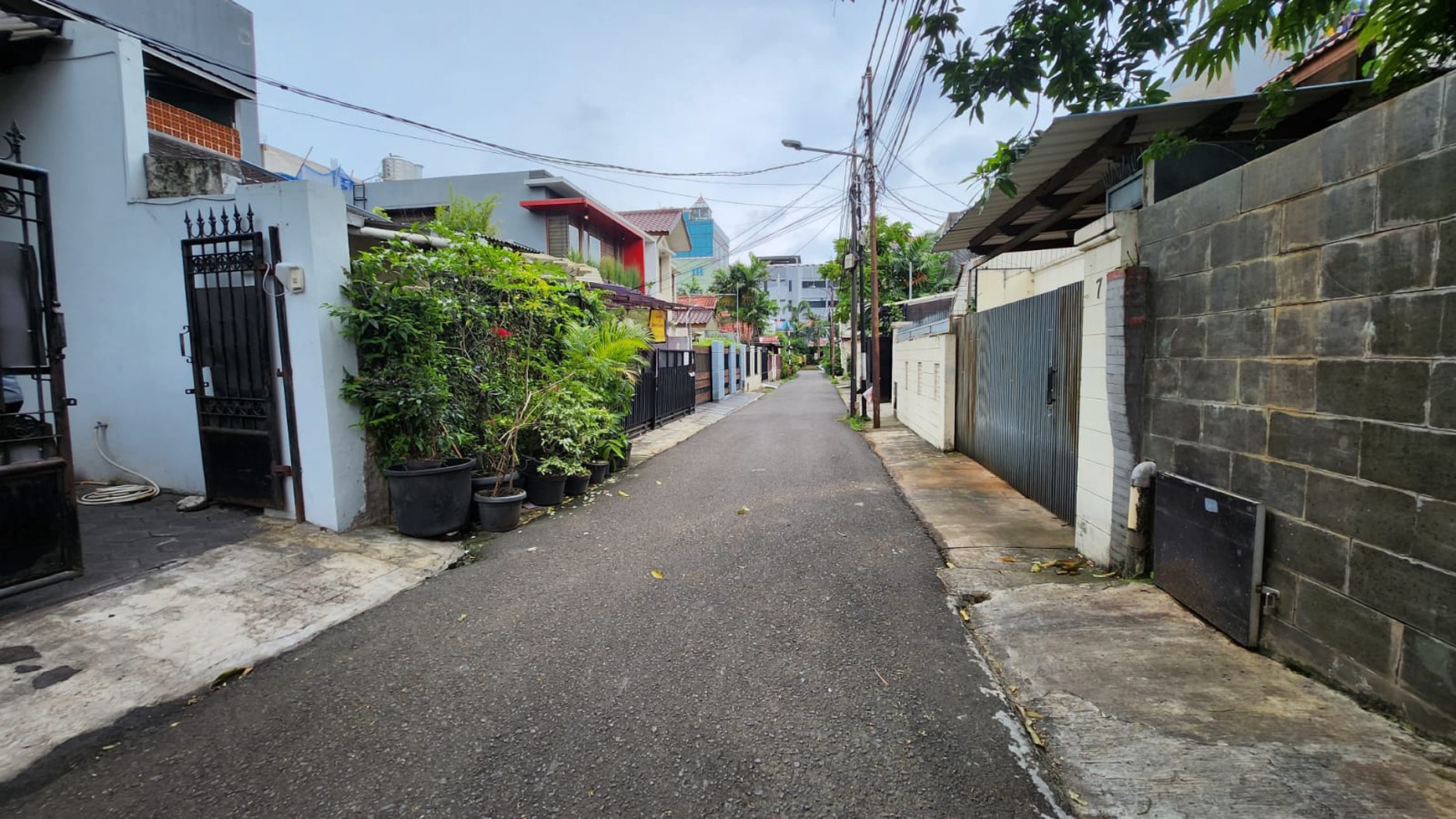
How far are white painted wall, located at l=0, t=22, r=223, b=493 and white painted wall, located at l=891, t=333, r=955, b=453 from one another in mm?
9120

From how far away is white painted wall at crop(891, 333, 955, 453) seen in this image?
9.98 metres

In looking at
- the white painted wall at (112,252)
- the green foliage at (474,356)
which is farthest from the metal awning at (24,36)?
the green foliage at (474,356)

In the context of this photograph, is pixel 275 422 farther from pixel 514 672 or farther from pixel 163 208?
pixel 514 672

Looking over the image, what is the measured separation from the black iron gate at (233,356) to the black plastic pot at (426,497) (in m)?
0.99

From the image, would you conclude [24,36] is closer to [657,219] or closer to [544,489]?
[544,489]

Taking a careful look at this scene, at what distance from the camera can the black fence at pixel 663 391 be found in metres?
12.7

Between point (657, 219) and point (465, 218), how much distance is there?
2232 cm

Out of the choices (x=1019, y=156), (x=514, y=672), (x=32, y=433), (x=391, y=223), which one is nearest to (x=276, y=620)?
(x=514, y=672)

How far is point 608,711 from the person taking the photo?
2.76 meters

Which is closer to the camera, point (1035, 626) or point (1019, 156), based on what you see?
point (1035, 626)

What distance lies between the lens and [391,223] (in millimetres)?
7129

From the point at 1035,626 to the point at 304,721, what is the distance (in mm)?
3600

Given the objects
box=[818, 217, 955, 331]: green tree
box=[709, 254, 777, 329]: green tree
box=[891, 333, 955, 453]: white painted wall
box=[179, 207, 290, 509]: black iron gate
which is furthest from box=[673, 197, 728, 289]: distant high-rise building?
box=[179, 207, 290, 509]: black iron gate

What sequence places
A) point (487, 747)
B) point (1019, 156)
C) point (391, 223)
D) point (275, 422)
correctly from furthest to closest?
point (391, 223) → point (275, 422) → point (1019, 156) → point (487, 747)
